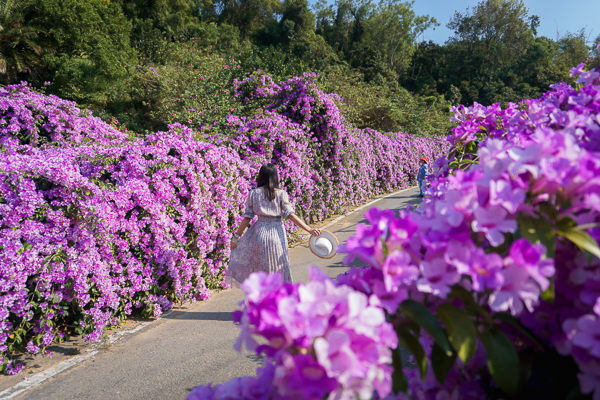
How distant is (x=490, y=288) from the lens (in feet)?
2.16

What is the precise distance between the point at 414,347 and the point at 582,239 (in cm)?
36

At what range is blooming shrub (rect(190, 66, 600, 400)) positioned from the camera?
0.63 meters

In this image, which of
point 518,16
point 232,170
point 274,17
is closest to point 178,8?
point 274,17

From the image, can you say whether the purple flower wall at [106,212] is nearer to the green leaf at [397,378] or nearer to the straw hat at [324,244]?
the straw hat at [324,244]

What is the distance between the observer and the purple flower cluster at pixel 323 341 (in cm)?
60

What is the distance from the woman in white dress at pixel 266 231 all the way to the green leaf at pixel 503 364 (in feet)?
12.0

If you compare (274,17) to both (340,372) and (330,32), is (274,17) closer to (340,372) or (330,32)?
(330,32)

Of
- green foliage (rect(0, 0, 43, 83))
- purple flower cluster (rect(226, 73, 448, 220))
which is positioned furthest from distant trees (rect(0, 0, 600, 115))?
purple flower cluster (rect(226, 73, 448, 220))

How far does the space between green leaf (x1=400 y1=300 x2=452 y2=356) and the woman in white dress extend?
364 cm

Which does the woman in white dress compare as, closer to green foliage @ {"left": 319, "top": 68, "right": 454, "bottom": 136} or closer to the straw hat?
the straw hat

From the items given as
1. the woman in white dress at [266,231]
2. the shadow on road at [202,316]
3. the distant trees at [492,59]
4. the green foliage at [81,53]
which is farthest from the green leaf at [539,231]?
the distant trees at [492,59]

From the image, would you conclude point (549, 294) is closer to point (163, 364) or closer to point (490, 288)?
point (490, 288)

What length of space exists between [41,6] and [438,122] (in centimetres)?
2805

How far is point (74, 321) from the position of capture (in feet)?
Result: 12.4
